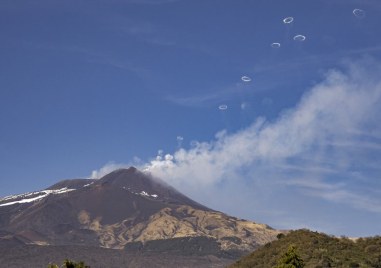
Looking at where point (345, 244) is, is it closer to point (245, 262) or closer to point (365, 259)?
point (365, 259)

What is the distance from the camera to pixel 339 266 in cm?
10506

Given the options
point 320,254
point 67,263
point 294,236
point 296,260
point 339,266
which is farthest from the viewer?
point 294,236

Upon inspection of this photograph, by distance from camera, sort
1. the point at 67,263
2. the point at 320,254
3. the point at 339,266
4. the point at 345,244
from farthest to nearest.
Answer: the point at 345,244
the point at 320,254
the point at 339,266
the point at 67,263

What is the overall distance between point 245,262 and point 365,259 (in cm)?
2789

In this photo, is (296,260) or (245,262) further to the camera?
(245,262)

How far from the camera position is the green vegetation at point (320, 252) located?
106812 millimetres

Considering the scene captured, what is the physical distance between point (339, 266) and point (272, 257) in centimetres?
2112

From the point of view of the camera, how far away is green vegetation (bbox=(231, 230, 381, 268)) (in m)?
107

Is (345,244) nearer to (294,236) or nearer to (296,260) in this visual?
(294,236)

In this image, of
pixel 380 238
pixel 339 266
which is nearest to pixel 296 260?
pixel 339 266

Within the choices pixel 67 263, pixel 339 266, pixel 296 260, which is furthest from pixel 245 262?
pixel 67 263

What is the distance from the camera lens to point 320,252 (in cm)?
11262

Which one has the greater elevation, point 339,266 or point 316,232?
point 316,232

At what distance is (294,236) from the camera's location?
130 meters
